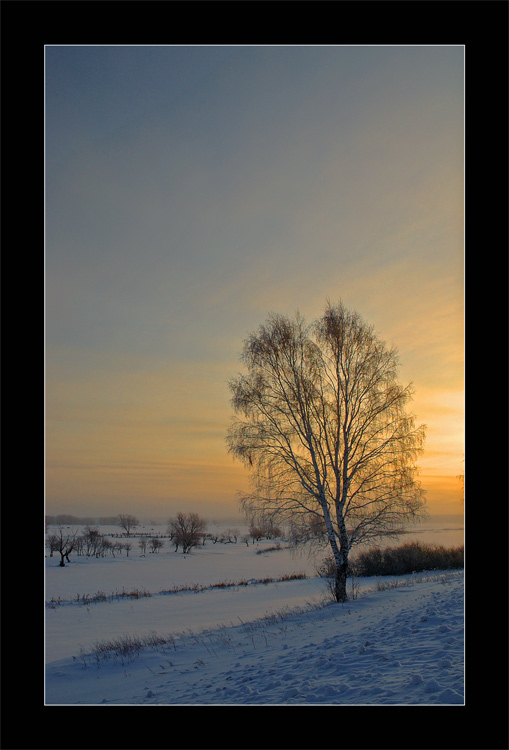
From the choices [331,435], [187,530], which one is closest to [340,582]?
[331,435]

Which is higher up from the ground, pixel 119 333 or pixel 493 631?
pixel 119 333

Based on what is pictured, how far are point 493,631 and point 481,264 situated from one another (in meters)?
2.20

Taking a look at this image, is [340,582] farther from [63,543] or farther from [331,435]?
[63,543]

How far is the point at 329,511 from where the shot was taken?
9.91 metres

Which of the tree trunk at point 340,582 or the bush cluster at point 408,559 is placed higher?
the tree trunk at point 340,582

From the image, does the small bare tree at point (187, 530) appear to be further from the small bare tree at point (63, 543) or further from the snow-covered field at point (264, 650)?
the snow-covered field at point (264, 650)

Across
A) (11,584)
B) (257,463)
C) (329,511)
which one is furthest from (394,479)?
(11,584)

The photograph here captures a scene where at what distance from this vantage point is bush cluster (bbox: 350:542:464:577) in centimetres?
1603

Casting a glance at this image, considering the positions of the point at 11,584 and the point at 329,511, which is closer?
the point at 11,584

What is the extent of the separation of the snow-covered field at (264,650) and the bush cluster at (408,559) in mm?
2167

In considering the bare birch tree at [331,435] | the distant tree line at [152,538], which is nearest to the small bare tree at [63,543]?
the distant tree line at [152,538]

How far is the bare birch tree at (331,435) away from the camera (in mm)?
9766

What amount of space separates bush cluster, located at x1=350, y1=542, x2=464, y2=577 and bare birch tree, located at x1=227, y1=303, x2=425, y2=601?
22.0ft
